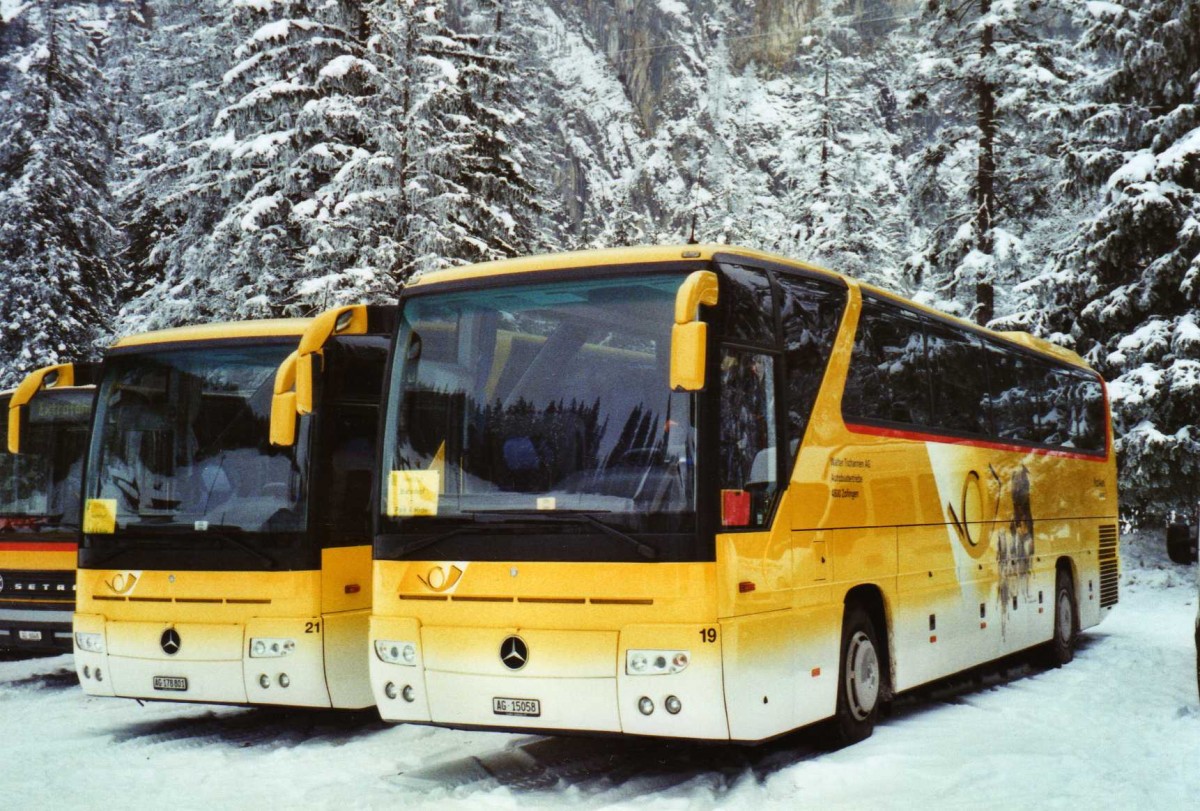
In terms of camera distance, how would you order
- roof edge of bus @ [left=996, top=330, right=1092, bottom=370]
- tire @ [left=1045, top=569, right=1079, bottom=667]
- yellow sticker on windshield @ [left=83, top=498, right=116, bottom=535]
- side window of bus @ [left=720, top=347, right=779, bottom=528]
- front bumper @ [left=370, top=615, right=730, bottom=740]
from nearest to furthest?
front bumper @ [left=370, top=615, right=730, bottom=740] < side window of bus @ [left=720, top=347, right=779, bottom=528] < yellow sticker on windshield @ [left=83, top=498, right=116, bottom=535] < tire @ [left=1045, top=569, right=1079, bottom=667] < roof edge of bus @ [left=996, top=330, right=1092, bottom=370]

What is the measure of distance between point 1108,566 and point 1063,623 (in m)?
2.73

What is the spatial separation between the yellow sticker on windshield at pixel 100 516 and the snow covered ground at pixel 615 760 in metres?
1.57

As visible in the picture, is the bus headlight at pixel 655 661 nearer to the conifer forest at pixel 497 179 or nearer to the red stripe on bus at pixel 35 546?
the red stripe on bus at pixel 35 546

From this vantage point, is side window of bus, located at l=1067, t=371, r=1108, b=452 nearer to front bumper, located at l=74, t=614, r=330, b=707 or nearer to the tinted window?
the tinted window

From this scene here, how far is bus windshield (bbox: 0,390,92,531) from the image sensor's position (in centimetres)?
1323

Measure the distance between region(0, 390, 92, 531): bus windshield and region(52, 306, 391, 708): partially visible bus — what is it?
3.25m

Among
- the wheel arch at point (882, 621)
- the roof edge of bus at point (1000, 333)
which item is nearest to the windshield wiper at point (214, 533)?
the wheel arch at point (882, 621)

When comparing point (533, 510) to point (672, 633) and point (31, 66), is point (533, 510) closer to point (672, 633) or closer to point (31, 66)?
point (672, 633)

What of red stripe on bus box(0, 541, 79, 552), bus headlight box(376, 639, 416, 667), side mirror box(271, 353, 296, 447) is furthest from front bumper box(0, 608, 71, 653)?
bus headlight box(376, 639, 416, 667)

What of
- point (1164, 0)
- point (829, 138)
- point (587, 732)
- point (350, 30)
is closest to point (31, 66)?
point (350, 30)

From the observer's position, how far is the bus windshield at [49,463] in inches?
521

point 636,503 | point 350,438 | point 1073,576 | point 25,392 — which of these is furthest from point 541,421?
point 1073,576

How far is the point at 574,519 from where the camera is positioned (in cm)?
757

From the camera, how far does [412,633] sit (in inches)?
318
